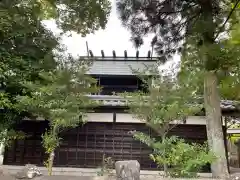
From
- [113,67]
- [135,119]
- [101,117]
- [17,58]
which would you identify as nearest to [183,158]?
[135,119]

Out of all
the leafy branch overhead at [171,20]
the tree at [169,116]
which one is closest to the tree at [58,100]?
the tree at [169,116]

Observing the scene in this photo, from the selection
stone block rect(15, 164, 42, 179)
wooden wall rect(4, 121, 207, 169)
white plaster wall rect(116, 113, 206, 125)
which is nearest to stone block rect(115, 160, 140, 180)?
stone block rect(15, 164, 42, 179)

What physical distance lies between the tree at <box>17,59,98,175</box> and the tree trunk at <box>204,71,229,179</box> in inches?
135

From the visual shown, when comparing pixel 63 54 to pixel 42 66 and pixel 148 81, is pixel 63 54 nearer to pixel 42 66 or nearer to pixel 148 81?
pixel 42 66

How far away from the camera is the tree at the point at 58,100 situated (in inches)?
273

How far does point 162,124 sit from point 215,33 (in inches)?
103

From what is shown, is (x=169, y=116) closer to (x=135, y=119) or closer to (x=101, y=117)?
(x=135, y=119)

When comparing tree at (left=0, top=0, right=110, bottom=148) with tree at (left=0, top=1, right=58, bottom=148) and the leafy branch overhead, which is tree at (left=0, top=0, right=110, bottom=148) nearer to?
tree at (left=0, top=1, right=58, bottom=148)

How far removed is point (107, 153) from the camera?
8.70m

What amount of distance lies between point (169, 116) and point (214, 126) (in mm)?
1217

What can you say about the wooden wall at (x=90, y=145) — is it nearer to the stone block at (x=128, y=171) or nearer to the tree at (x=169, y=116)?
the tree at (x=169, y=116)

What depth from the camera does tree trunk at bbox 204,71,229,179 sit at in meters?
6.05

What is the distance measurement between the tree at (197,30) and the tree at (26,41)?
5.74 feet

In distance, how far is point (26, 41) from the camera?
26.8ft
